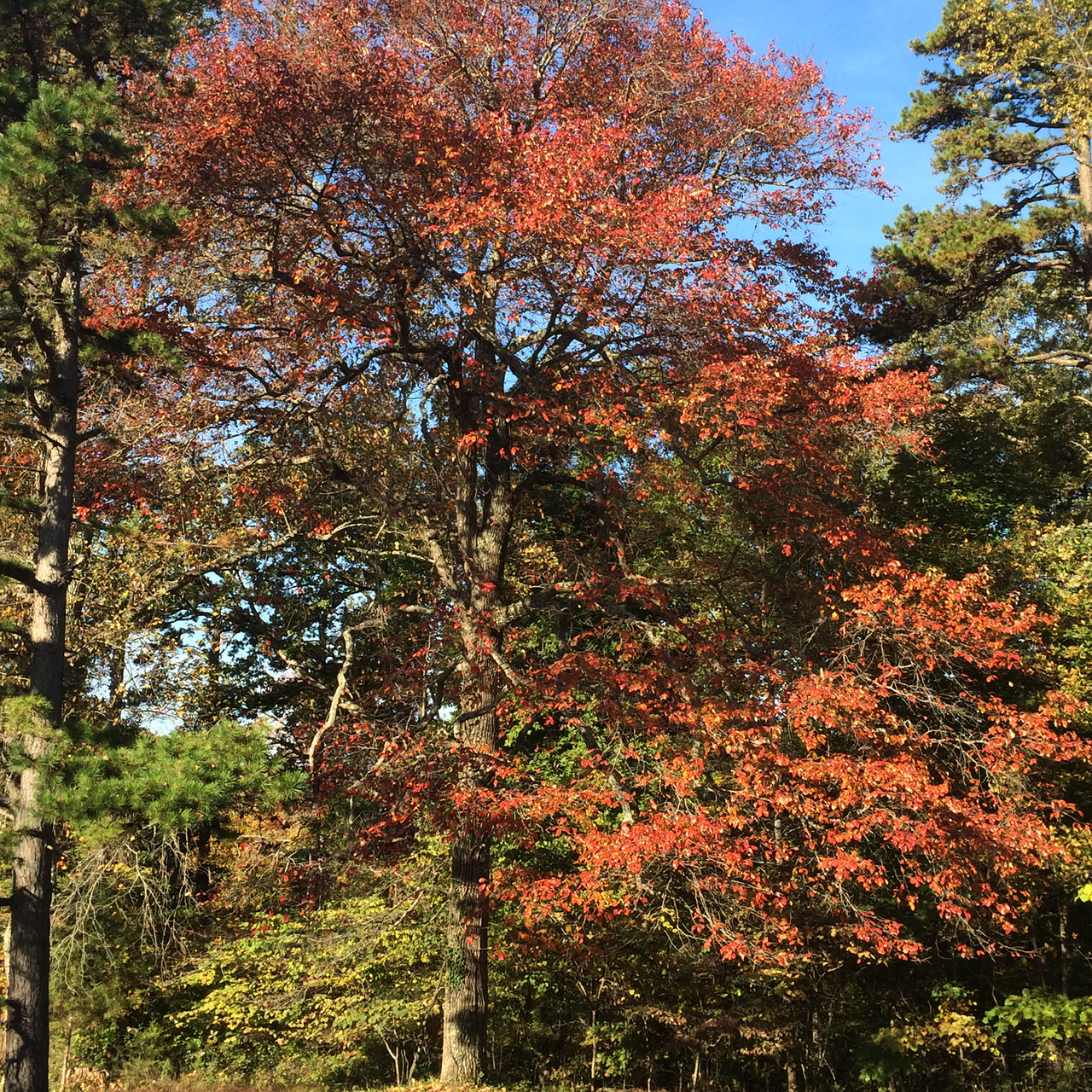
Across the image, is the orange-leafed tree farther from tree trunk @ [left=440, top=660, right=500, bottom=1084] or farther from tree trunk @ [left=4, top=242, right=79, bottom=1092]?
tree trunk @ [left=4, top=242, right=79, bottom=1092]

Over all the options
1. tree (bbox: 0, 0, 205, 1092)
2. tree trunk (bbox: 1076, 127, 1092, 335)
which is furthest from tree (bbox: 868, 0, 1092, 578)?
Answer: tree (bbox: 0, 0, 205, 1092)

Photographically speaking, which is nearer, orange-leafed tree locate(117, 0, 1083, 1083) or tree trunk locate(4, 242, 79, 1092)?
tree trunk locate(4, 242, 79, 1092)

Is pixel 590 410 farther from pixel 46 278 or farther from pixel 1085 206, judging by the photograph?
pixel 1085 206

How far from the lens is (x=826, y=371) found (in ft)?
39.0

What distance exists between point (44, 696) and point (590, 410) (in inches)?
233

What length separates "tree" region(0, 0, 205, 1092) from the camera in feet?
25.1

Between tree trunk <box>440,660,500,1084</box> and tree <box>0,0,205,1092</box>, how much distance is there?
427 centimetres

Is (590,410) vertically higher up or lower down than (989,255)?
lower down

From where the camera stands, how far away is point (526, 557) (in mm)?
16891

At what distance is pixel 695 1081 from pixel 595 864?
7.81m

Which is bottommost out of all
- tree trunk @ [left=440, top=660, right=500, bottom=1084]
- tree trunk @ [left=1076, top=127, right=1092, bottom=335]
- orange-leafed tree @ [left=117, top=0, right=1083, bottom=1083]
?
tree trunk @ [left=440, top=660, right=500, bottom=1084]

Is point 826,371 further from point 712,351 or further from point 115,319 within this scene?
point 115,319

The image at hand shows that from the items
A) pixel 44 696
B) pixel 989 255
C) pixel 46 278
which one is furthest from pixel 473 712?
pixel 989 255

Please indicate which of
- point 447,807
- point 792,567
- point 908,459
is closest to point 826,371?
point 792,567
